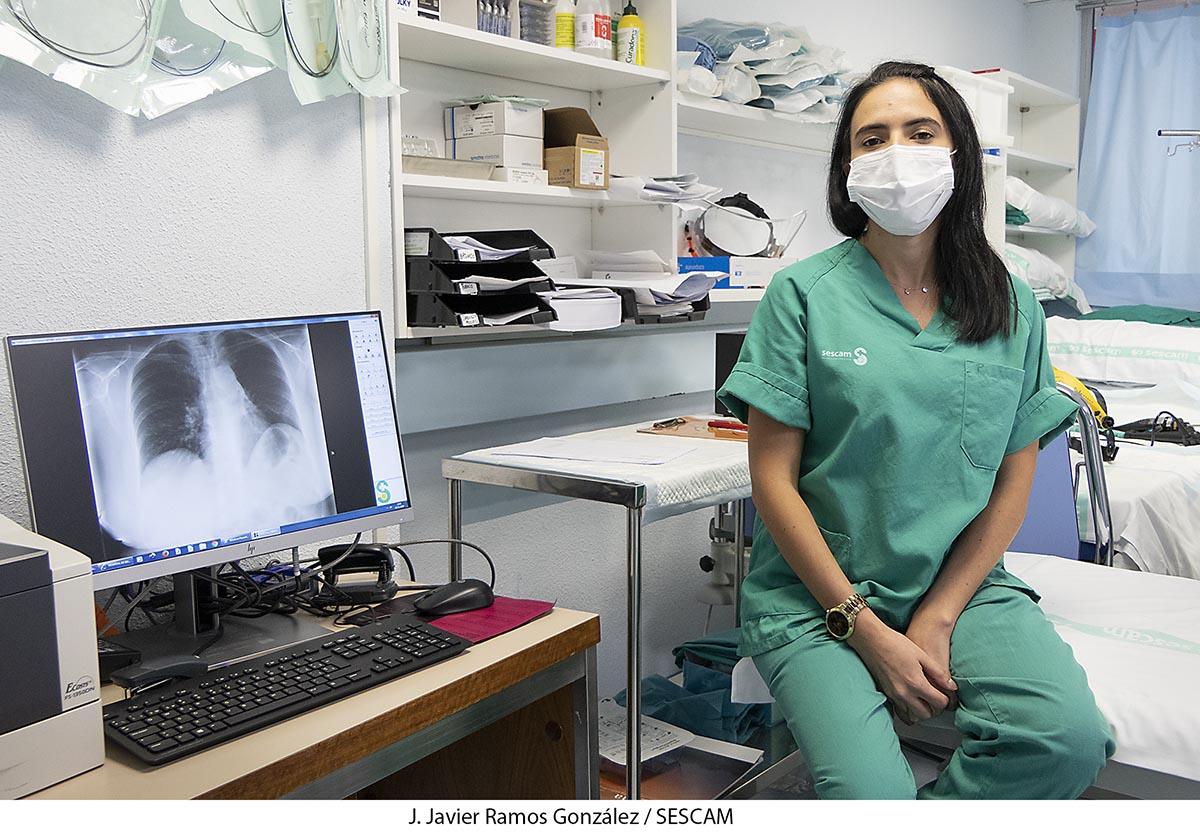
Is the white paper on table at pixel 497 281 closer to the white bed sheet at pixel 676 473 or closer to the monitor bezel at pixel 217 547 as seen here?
the white bed sheet at pixel 676 473

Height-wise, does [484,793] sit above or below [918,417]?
below

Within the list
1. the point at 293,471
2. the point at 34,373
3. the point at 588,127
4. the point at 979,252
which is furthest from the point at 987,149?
the point at 34,373

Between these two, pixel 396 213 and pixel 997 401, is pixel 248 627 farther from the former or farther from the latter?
pixel 997 401

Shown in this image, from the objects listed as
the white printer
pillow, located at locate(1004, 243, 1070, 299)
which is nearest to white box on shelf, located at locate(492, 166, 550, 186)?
the white printer

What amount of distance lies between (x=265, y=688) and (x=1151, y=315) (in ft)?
11.8

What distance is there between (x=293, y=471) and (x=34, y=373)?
1.03 ft

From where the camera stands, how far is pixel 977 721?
A: 1306mm

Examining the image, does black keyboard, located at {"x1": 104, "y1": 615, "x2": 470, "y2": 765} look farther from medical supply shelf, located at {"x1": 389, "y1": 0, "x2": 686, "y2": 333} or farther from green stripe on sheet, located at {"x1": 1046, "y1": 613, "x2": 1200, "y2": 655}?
green stripe on sheet, located at {"x1": 1046, "y1": 613, "x2": 1200, "y2": 655}

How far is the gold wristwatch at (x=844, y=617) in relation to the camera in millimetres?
1372

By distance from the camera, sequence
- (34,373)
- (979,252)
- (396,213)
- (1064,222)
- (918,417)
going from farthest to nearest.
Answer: (1064,222), (396,213), (979,252), (918,417), (34,373)

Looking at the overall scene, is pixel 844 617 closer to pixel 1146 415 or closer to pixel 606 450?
pixel 606 450

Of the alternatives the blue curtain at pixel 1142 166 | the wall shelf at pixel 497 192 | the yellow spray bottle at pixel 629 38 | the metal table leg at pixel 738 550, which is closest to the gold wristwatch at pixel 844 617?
the wall shelf at pixel 497 192

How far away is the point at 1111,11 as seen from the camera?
13.6 feet

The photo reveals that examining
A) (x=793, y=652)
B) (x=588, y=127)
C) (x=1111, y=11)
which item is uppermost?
(x=1111, y=11)
